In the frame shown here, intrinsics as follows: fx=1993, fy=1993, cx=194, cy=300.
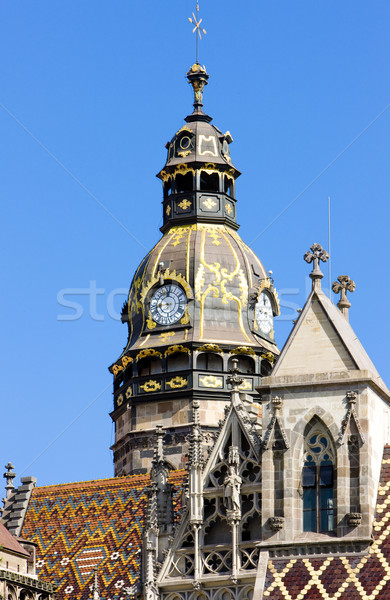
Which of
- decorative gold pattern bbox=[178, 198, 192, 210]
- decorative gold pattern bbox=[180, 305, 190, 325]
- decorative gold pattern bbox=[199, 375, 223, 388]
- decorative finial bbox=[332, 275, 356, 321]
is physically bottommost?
decorative finial bbox=[332, 275, 356, 321]

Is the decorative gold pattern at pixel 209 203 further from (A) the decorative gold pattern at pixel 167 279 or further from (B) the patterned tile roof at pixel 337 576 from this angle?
(B) the patterned tile roof at pixel 337 576

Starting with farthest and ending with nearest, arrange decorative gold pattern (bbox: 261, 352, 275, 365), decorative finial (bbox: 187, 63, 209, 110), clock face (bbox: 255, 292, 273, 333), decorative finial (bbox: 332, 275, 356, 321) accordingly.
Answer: decorative finial (bbox: 187, 63, 209, 110), clock face (bbox: 255, 292, 273, 333), decorative gold pattern (bbox: 261, 352, 275, 365), decorative finial (bbox: 332, 275, 356, 321)

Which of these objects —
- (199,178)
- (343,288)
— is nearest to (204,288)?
(199,178)

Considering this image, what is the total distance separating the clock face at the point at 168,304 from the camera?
3140 inches

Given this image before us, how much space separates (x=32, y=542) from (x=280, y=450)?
57.3 ft

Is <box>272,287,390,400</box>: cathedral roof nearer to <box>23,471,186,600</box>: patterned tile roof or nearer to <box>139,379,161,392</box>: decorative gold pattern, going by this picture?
<box>23,471,186,600</box>: patterned tile roof

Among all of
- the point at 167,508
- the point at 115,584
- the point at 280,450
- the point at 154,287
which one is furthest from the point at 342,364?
the point at 154,287

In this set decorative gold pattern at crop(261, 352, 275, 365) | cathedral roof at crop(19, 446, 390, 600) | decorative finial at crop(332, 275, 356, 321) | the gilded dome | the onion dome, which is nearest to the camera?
decorative finial at crop(332, 275, 356, 321)

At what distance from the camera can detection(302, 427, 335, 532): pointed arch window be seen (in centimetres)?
5672

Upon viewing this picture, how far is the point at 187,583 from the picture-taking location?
57.7 meters

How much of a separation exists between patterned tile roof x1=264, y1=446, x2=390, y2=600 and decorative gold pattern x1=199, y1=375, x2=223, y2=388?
2220cm

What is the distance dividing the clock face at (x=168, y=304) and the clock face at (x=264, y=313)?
3078mm

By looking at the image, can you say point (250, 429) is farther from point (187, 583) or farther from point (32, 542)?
point (32, 542)

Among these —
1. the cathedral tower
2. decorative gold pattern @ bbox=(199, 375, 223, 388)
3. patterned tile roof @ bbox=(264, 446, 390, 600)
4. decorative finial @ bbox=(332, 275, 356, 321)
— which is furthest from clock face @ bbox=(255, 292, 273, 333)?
patterned tile roof @ bbox=(264, 446, 390, 600)
